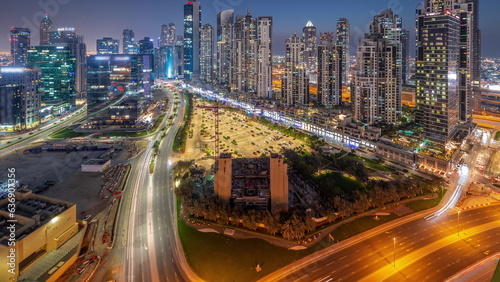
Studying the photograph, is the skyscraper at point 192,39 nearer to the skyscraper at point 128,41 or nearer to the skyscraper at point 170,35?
the skyscraper at point 128,41

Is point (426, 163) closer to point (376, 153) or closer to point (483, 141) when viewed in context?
point (376, 153)

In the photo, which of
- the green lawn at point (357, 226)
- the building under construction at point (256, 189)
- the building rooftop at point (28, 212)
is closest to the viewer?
the building rooftop at point (28, 212)

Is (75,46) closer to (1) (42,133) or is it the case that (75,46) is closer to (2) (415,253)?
(1) (42,133)

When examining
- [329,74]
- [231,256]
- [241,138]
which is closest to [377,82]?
[329,74]

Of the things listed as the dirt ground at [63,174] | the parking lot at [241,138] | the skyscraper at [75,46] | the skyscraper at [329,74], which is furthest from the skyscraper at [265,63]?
the skyscraper at [75,46]

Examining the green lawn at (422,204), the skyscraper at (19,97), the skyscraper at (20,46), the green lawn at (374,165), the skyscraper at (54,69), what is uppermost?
the skyscraper at (20,46)
